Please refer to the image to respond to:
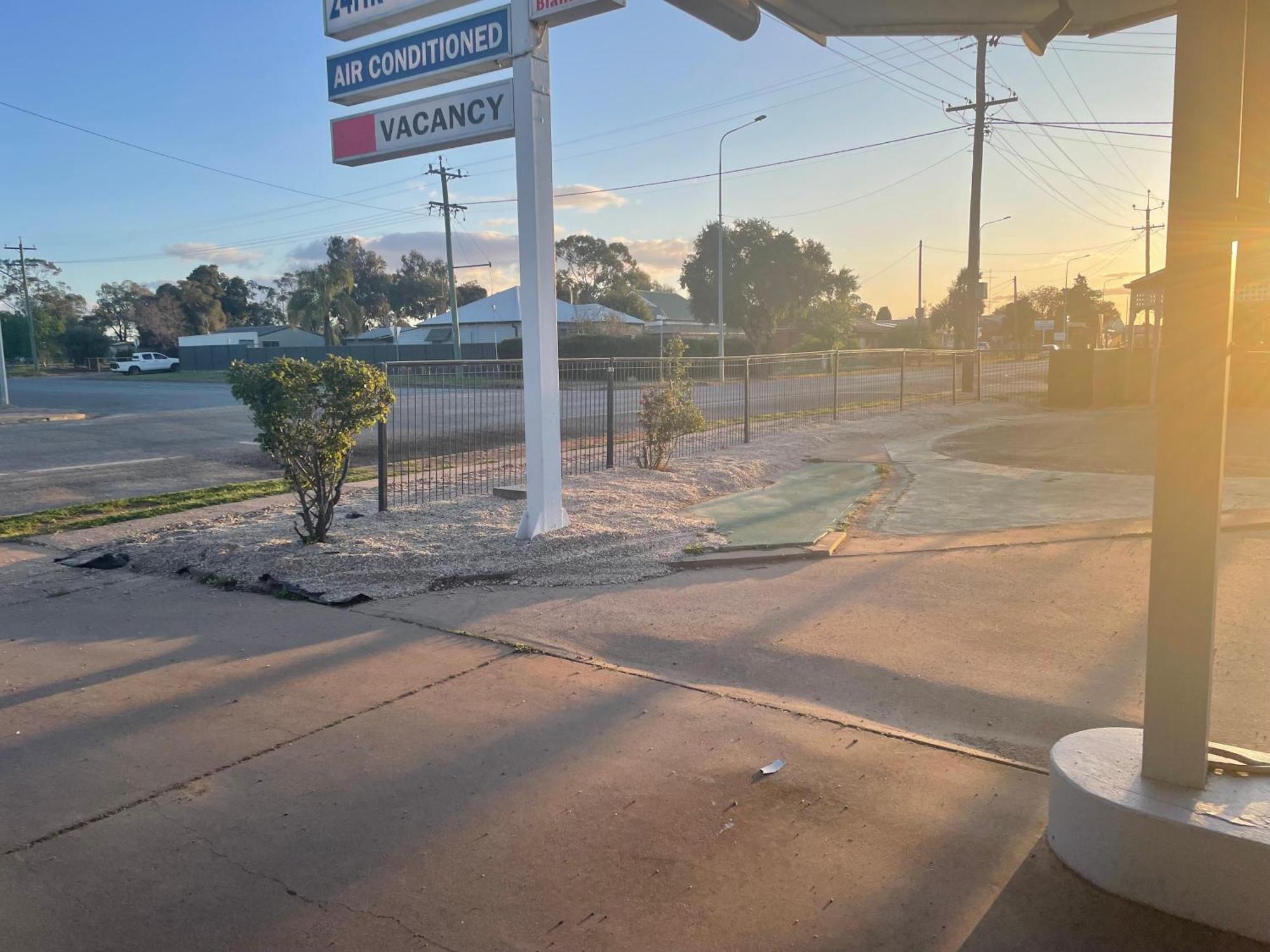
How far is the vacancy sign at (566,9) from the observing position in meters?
7.17

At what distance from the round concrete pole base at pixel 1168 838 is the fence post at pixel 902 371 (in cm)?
1952

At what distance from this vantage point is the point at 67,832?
339 centimetres

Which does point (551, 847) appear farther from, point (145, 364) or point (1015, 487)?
point (145, 364)

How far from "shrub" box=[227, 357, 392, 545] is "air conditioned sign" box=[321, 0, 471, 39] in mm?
3266

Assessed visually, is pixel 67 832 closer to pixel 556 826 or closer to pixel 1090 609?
pixel 556 826

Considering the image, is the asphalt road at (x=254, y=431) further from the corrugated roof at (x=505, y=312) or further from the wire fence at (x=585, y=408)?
the corrugated roof at (x=505, y=312)

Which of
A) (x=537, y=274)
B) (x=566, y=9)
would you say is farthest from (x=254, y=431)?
(x=566, y=9)

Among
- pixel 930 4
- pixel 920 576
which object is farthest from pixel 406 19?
pixel 920 576

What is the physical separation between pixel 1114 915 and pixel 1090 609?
3.51 meters

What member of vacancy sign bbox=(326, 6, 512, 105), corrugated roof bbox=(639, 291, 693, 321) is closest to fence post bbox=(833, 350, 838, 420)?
vacancy sign bbox=(326, 6, 512, 105)

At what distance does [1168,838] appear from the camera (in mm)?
2719

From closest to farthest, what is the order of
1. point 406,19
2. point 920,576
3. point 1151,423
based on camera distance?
1. point 920,576
2. point 406,19
3. point 1151,423

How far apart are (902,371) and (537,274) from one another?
15.7m

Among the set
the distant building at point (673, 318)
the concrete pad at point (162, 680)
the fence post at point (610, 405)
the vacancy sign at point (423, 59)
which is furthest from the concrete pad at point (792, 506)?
the distant building at point (673, 318)
